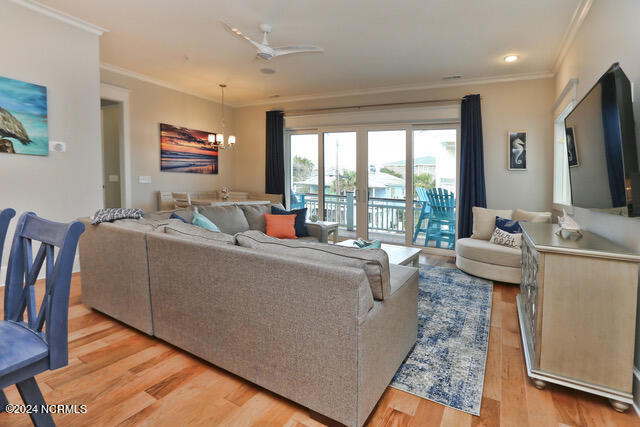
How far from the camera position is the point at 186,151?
19.2 feet

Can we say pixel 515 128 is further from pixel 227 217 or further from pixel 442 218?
pixel 227 217

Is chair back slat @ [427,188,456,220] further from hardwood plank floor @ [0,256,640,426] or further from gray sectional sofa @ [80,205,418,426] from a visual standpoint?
gray sectional sofa @ [80,205,418,426]

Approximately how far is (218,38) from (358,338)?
141 inches

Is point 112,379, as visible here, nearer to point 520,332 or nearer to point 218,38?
point 520,332

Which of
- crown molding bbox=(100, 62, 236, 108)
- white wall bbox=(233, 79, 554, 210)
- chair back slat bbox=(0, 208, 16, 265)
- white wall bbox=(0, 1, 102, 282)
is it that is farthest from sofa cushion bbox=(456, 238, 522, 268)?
crown molding bbox=(100, 62, 236, 108)

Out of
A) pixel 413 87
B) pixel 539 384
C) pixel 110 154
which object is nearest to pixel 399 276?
pixel 539 384

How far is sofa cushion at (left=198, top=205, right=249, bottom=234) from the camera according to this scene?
360 centimetres

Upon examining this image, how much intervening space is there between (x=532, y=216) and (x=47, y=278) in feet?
15.3

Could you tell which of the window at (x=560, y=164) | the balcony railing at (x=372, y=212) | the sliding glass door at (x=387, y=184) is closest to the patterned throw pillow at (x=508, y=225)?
the window at (x=560, y=164)

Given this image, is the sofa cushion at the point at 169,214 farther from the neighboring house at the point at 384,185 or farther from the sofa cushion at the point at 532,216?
the sofa cushion at the point at 532,216

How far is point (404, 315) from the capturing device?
6.08 ft

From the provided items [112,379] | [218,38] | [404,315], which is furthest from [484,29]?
[112,379]

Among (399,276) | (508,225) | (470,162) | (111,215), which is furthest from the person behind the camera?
(470,162)

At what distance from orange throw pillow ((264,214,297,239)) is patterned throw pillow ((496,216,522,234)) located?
2470 millimetres
